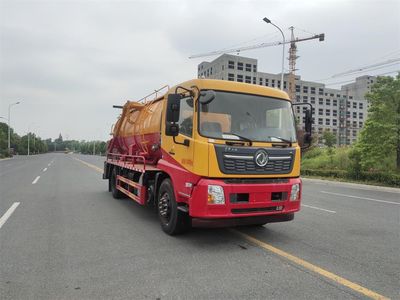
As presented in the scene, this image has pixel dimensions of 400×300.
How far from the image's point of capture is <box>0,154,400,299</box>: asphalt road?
13.5ft

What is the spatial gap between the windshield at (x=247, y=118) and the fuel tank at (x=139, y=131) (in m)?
1.99

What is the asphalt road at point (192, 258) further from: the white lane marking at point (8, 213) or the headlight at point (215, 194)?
the headlight at point (215, 194)

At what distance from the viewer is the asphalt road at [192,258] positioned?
162 inches

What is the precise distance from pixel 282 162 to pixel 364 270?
210 centimetres

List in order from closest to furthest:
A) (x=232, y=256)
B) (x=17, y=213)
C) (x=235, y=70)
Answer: (x=232, y=256), (x=17, y=213), (x=235, y=70)

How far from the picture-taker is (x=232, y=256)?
211 inches

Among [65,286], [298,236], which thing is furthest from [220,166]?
[65,286]

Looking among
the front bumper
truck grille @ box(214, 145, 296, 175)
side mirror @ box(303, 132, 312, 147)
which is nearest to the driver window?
truck grille @ box(214, 145, 296, 175)

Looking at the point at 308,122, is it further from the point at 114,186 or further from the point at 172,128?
the point at 114,186

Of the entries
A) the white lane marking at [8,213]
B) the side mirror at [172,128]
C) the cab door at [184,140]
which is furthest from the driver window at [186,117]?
the white lane marking at [8,213]

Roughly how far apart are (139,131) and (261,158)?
4498 mm

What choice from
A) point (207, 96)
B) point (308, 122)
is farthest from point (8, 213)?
Answer: point (308, 122)

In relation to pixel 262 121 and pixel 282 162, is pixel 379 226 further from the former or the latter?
pixel 262 121

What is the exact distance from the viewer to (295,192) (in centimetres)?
630
